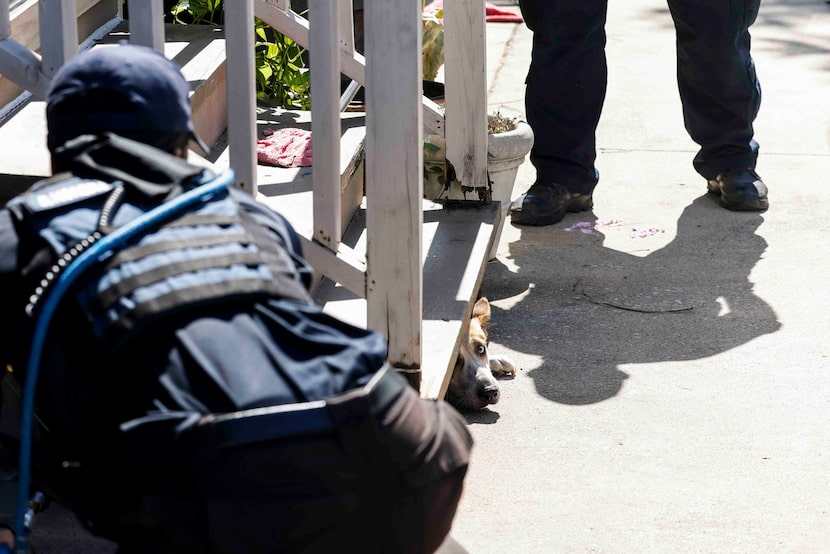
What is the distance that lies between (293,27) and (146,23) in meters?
2.17

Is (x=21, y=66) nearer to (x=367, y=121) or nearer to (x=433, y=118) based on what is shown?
(x=367, y=121)

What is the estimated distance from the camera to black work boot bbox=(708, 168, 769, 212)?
5805mm

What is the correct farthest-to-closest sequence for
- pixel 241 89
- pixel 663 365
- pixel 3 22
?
1. pixel 663 365
2. pixel 241 89
3. pixel 3 22

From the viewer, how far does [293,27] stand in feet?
16.5

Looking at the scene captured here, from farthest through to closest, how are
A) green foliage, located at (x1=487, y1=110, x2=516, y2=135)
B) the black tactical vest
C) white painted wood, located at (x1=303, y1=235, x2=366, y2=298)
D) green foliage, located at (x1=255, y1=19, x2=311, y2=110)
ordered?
green foliage, located at (x1=255, y1=19, x2=311, y2=110) → green foliage, located at (x1=487, y1=110, x2=516, y2=135) → white painted wood, located at (x1=303, y1=235, x2=366, y2=298) → the black tactical vest

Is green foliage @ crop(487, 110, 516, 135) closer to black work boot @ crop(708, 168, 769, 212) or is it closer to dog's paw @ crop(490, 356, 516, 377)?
black work boot @ crop(708, 168, 769, 212)

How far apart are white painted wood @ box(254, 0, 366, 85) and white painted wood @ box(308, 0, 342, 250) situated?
1.68 meters

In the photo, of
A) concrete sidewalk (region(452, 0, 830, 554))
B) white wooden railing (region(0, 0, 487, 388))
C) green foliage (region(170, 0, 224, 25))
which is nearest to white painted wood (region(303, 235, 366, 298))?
white wooden railing (region(0, 0, 487, 388))

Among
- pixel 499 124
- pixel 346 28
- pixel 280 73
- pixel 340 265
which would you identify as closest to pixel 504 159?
pixel 499 124

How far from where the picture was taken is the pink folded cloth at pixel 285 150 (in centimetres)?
482

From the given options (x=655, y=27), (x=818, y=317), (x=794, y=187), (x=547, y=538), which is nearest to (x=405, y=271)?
(x=547, y=538)

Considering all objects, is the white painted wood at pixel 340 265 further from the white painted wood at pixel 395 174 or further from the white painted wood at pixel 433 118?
the white painted wood at pixel 433 118

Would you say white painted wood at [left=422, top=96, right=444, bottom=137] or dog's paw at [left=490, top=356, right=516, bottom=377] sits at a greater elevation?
white painted wood at [left=422, top=96, right=444, bottom=137]

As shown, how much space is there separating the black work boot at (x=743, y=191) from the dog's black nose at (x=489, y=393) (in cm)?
247
